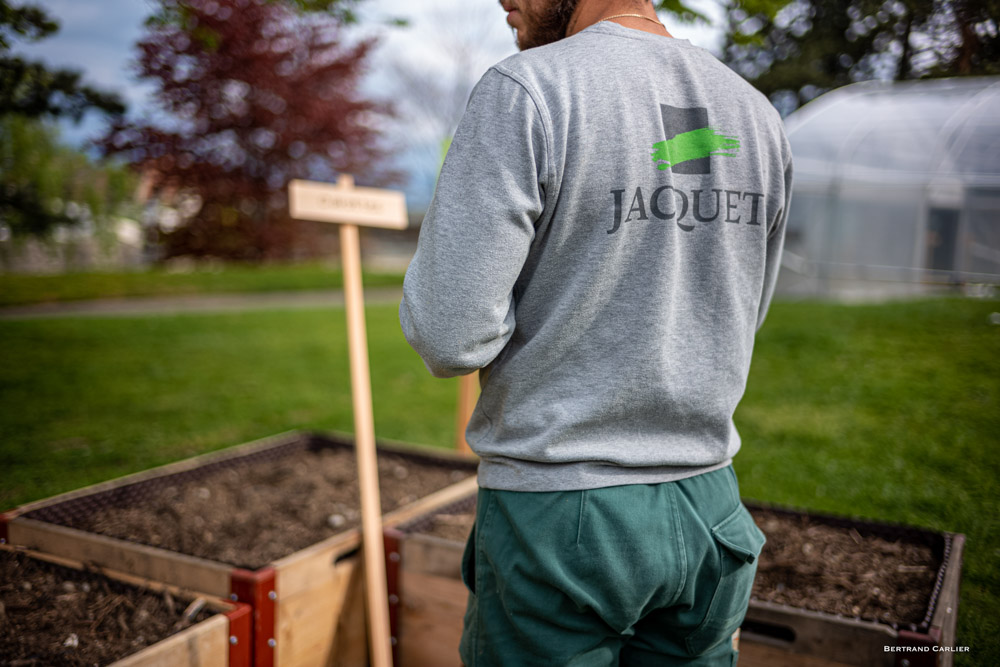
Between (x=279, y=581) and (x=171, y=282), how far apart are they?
923 cm

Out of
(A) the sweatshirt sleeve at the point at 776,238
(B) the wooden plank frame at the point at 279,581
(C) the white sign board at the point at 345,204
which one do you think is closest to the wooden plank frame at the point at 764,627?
(B) the wooden plank frame at the point at 279,581

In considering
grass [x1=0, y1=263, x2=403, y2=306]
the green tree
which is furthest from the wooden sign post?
grass [x1=0, y1=263, x2=403, y2=306]

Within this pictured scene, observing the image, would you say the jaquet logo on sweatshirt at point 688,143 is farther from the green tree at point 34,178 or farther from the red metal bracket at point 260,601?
the green tree at point 34,178

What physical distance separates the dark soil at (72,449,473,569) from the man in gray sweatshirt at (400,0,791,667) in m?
1.23

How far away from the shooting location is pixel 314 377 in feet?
19.1

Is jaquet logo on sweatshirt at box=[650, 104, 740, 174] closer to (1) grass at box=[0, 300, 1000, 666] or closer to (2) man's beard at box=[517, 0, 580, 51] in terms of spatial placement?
(2) man's beard at box=[517, 0, 580, 51]

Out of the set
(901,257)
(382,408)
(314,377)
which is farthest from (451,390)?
(901,257)

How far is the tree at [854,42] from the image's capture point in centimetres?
210

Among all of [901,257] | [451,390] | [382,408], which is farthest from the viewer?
[901,257]

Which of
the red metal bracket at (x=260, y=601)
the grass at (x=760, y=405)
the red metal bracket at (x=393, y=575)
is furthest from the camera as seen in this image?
the grass at (x=760, y=405)

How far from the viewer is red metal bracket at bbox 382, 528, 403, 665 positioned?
7.33ft

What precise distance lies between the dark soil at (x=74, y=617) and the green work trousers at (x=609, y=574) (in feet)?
3.70

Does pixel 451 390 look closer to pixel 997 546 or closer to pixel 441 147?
pixel 441 147

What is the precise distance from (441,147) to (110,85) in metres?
1.71
